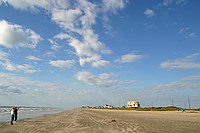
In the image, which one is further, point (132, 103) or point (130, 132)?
point (132, 103)

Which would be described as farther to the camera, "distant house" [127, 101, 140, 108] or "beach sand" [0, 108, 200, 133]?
"distant house" [127, 101, 140, 108]

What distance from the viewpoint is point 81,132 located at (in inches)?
761

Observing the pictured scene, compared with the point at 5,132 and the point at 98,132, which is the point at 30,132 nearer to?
the point at 5,132

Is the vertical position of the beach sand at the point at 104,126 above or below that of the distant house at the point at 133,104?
below

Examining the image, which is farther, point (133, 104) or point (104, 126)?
point (133, 104)

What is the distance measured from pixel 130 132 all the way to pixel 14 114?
18086mm

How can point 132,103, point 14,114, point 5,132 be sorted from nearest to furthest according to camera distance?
point 5,132 < point 14,114 < point 132,103

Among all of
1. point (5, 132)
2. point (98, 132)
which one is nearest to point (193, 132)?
point (98, 132)

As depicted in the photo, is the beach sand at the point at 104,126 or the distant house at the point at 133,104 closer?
the beach sand at the point at 104,126

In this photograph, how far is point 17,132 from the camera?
2002cm

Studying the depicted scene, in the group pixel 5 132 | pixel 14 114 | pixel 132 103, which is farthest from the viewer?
pixel 132 103

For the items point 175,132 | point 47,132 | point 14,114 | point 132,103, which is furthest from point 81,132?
point 132,103

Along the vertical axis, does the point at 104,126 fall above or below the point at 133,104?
below

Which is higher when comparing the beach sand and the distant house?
the distant house
